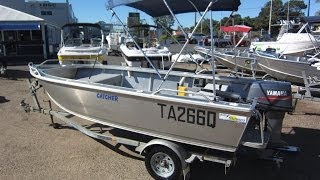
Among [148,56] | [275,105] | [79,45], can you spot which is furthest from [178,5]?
[79,45]

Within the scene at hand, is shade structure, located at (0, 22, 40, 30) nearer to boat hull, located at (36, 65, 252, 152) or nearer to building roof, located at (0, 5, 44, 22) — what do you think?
building roof, located at (0, 5, 44, 22)

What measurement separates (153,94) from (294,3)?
86.5 m

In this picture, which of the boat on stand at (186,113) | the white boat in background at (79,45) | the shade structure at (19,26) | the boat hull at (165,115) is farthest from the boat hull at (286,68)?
the shade structure at (19,26)

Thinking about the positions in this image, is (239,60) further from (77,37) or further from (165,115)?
(165,115)

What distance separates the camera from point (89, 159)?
5.61 m

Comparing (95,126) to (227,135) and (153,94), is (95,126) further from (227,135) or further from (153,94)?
(227,135)

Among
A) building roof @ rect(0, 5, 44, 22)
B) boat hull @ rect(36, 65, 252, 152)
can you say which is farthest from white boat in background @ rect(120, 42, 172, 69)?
building roof @ rect(0, 5, 44, 22)

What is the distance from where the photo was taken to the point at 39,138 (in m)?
6.46

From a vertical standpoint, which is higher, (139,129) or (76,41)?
(76,41)

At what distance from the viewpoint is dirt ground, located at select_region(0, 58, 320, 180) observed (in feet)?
16.9

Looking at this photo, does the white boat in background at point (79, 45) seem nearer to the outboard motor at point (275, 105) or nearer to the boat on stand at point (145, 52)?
the boat on stand at point (145, 52)

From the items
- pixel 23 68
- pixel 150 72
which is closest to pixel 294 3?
pixel 23 68

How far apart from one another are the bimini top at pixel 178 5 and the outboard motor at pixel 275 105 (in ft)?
4.78

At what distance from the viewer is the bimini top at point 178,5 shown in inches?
214
